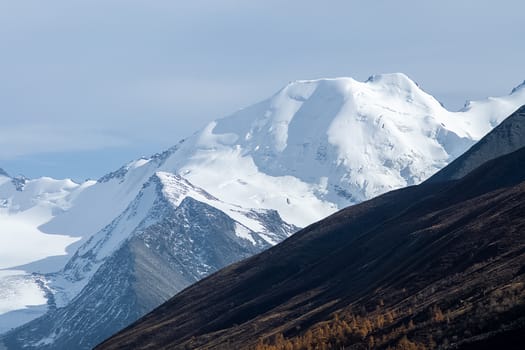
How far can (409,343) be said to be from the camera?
84188mm

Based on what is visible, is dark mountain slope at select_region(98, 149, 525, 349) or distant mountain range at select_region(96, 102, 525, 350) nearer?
distant mountain range at select_region(96, 102, 525, 350)

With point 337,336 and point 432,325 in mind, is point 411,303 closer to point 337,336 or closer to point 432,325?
point 337,336

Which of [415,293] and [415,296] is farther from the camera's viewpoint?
[415,293]

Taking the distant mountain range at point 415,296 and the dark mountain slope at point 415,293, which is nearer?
the distant mountain range at point 415,296

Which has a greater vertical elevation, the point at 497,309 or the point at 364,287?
the point at 364,287

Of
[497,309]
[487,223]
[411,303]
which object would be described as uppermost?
[487,223]

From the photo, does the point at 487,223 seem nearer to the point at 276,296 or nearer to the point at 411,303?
the point at 411,303

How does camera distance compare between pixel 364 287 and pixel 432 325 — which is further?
pixel 364 287

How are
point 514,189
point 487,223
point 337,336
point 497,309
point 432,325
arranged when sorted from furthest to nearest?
point 514,189
point 487,223
point 337,336
point 432,325
point 497,309

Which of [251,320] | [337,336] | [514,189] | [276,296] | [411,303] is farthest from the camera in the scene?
[276,296]

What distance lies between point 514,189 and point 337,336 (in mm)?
76394

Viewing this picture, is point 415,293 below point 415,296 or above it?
above

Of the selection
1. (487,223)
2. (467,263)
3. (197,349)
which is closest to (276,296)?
(197,349)

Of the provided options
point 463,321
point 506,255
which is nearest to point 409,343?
point 463,321
